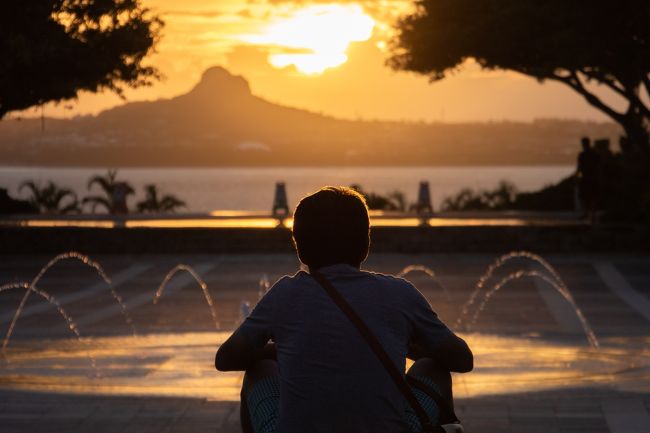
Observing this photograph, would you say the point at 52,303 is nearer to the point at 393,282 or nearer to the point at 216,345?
the point at 216,345

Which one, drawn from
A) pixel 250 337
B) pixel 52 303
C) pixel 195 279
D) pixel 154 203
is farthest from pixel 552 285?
pixel 154 203

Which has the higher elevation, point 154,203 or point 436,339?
point 436,339

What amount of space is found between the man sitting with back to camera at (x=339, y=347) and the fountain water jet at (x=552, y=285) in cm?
806

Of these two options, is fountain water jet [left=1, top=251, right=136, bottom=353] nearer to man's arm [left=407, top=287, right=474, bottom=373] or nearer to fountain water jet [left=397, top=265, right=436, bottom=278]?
fountain water jet [left=397, top=265, right=436, bottom=278]

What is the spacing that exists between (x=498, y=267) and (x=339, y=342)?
1764cm

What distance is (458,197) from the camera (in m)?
40.2

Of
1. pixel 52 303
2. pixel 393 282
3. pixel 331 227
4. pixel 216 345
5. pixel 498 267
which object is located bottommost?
pixel 498 267

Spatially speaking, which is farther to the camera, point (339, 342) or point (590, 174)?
point (590, 174)

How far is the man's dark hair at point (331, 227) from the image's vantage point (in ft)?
14.3

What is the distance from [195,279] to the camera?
1964 centimetres

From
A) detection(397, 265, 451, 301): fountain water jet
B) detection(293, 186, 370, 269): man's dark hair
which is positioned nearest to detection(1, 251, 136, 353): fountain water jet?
detection(397, 265, 451, 301): fountain water jet

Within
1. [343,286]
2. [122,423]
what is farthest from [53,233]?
[343,286]

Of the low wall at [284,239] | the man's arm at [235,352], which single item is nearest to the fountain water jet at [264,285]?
the low wall at [284,239]

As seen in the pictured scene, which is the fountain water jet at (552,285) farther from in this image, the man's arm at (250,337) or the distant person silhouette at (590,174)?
the man's arm at (250,337)
